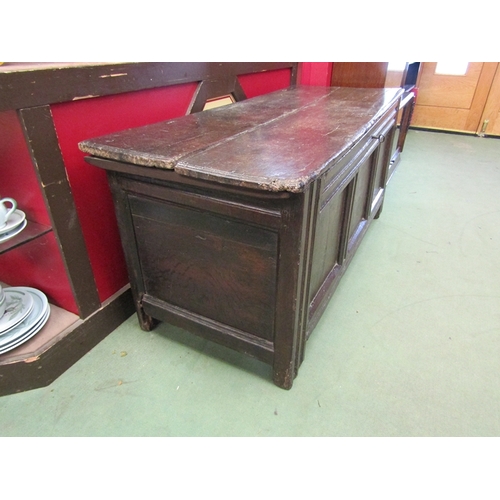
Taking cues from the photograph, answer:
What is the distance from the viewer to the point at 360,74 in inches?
102

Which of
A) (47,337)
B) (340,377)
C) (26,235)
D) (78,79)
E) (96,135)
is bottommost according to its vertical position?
(340,377)

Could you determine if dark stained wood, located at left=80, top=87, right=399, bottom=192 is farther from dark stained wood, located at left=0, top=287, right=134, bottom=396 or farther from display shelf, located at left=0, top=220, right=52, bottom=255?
dark stained wood, located at left=0, top=287, right=134, bottom=396

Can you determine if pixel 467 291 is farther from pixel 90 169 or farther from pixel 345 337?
pixel 90 169

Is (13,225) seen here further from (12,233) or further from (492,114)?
(492,114)

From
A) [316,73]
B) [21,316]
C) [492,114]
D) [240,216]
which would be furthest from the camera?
[492,114]

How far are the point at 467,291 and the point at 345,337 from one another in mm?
714

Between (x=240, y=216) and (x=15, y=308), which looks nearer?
(x=240, y=216)

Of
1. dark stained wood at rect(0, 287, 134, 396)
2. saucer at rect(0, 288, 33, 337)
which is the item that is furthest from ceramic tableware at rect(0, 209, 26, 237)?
dark stained wood at rect(0, 287, 134, 396)

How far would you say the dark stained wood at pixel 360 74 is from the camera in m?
A: 2.48

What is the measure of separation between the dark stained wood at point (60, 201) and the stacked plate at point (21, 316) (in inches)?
5.6

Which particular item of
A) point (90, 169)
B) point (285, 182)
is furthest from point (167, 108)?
point (285, 182)

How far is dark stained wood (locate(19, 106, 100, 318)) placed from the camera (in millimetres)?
1051

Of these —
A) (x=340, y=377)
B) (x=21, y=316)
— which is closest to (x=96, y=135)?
(x=21, y=316)

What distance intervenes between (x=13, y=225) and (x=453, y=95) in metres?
4.59
